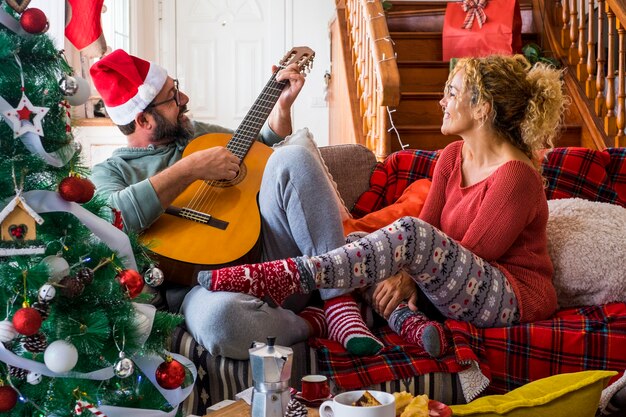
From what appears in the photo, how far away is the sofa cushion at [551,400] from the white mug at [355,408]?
0.98ft

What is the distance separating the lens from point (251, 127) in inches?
97.8

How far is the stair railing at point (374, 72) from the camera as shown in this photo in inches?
137

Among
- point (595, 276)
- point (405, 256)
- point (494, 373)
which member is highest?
point (405, 256)

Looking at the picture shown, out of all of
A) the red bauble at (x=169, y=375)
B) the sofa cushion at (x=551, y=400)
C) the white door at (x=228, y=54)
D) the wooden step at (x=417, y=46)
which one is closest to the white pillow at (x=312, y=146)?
the sofa cushion at (x=551, y=400)

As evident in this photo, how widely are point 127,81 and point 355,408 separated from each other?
1668 mm

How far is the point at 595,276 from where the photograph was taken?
224 cm

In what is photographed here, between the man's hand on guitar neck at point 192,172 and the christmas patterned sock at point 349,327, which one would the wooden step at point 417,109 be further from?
the christmas patterned sock at point 349,327

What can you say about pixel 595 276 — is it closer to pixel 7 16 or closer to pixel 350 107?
pixel 7 16

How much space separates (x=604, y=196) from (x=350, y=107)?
6.97 ft

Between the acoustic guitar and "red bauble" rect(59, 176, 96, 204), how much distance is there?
2.53ft

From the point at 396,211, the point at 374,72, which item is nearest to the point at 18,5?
the point at 396,211

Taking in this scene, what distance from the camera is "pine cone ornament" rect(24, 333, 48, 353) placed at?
4.21 ft

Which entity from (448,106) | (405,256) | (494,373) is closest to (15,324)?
(405,256)

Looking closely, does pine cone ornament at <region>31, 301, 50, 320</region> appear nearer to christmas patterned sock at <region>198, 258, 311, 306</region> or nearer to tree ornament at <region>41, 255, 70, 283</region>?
tree ornament at <region>41, 255, 70, 283</region>
